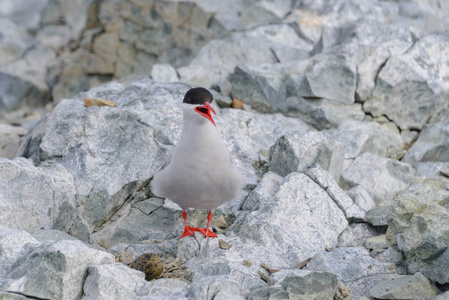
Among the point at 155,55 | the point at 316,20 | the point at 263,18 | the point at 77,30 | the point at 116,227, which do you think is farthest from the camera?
the point at 77,30

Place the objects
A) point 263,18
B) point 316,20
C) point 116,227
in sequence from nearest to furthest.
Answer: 1. point 116,227
2. point 316,20
3. point 263,18

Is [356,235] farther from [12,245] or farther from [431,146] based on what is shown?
[12,245]

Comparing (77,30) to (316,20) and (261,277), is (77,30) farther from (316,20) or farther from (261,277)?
(261,277)

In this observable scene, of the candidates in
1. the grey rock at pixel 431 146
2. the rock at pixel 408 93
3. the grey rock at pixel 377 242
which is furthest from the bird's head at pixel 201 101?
the rock at pixel 408 93

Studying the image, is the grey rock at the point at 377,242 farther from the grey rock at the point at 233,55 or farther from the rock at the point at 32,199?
the grey rock at the point at 233,55

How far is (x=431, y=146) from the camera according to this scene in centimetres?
819

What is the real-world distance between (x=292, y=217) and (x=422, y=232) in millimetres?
1767

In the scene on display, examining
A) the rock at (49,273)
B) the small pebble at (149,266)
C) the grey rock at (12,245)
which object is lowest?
the small pebble at (149,266)

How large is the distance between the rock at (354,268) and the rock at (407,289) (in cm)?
27

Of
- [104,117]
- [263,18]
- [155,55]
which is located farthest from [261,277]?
[155,55]

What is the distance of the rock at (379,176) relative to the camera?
7223 millimetres

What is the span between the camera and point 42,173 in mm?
6207

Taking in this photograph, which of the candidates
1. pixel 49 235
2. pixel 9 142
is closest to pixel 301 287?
pixel 49 235

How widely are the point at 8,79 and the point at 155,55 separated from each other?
4.96 m
